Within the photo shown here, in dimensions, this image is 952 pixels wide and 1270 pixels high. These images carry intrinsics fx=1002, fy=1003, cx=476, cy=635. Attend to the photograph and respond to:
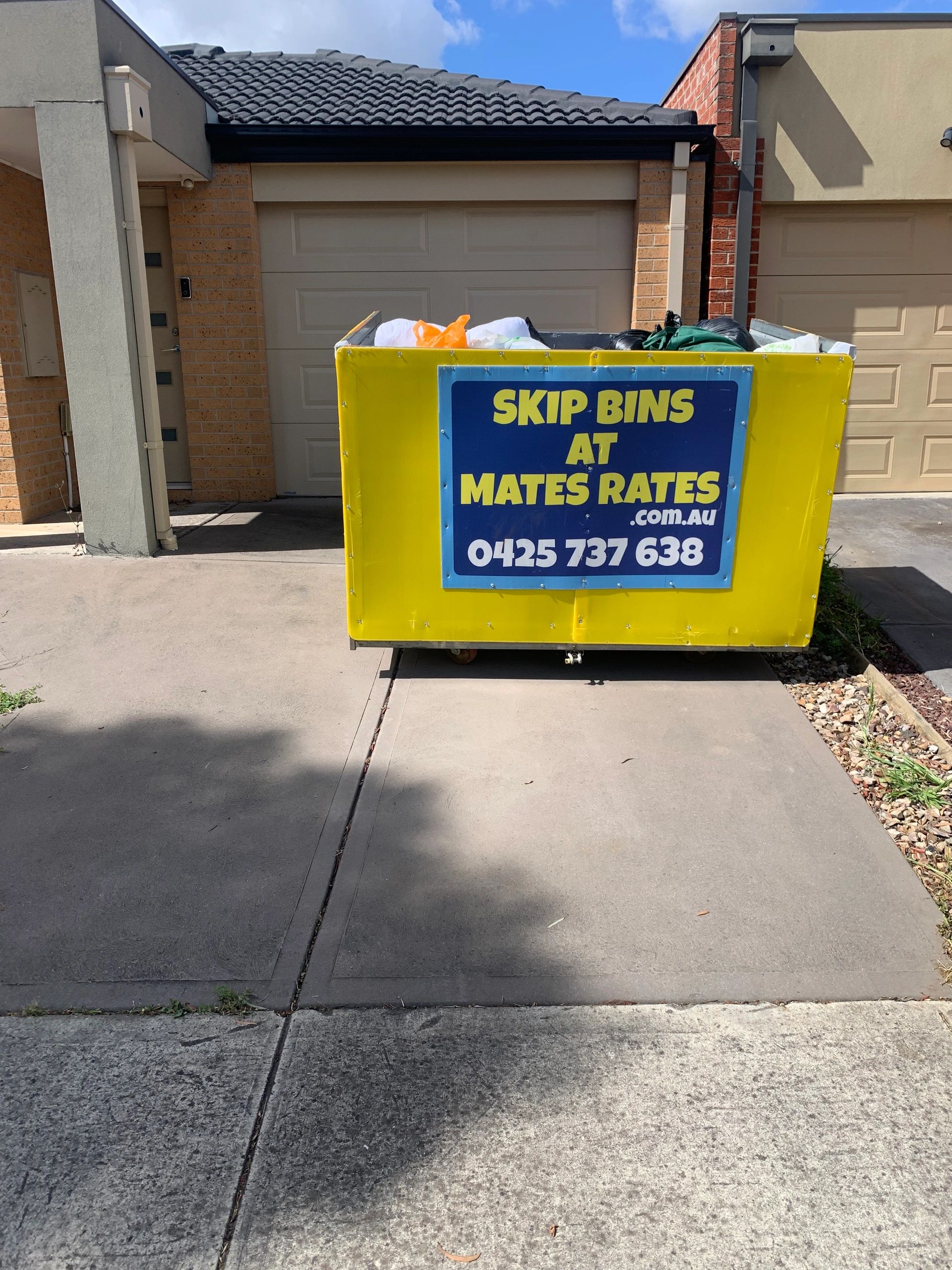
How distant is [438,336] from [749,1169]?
4.02 m

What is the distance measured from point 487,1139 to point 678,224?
8.35 m

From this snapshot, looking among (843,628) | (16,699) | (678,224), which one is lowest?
(16,699)

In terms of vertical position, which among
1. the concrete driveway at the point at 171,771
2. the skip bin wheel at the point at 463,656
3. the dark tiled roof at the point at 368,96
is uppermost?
the dark tiled roof at the point at 368,96

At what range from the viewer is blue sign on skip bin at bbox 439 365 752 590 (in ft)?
15.7

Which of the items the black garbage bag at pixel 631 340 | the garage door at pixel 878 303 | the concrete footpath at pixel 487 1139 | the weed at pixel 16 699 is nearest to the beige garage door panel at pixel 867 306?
the garage door at pixel 878 303

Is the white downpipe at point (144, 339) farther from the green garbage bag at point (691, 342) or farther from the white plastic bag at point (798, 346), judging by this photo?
the white plastic bag at point (798, 346)

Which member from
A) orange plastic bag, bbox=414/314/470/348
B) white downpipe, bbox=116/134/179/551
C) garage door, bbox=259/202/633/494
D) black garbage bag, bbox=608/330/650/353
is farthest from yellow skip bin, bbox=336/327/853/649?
garage door, bbox=259/202/633/494

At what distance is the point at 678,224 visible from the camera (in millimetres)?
8945

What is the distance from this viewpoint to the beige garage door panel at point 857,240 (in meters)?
9.08

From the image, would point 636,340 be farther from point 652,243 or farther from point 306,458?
point 306,458

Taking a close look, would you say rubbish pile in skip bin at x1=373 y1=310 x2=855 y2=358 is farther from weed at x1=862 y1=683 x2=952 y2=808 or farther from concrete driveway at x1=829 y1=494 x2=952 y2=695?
weed at x1=862 y1=683 x2=952 y2=808

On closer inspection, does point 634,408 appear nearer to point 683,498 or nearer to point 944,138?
point 683,498

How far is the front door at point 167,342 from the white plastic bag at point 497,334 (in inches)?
179

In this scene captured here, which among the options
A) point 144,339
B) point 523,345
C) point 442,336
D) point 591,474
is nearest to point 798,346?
point 591,474
